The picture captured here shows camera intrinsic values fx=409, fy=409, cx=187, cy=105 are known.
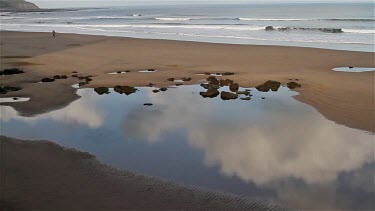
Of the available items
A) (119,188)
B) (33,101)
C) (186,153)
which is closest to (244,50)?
(33,101)

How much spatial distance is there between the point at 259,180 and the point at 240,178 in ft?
1.18

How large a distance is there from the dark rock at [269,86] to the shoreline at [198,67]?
32.6 inches

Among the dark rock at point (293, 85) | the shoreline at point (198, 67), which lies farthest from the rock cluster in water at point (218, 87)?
the dark rock at point (293, 85)

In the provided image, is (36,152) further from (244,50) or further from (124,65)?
(244,50)

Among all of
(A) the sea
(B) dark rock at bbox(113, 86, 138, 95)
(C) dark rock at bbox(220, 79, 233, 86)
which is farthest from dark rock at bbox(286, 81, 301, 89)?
(A) the sea

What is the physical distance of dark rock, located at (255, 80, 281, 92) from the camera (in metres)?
16.1

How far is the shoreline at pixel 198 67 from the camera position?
45.6 feet

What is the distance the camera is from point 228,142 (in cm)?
984

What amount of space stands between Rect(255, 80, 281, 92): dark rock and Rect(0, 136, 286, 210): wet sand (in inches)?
358

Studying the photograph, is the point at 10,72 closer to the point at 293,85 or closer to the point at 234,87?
the point at 234,87

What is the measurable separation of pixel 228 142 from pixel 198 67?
12.6 meters

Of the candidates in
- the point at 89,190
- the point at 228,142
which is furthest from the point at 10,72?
the point at 89,190

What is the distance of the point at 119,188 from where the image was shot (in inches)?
287

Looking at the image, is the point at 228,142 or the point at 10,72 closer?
the point at 228,142
